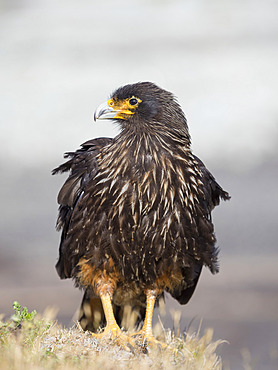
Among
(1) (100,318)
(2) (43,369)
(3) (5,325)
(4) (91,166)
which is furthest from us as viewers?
(1) (100,318)

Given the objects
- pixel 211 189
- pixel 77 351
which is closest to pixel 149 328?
pixel 77 351

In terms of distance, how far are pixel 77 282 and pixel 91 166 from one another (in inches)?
44.9

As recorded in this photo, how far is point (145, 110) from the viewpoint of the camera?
215 inches

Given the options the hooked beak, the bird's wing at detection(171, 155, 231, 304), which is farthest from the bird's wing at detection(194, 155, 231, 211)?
the hooked beak

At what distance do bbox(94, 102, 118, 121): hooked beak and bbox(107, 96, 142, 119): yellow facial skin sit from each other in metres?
0.03

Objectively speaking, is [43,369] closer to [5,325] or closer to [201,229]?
[5,325]

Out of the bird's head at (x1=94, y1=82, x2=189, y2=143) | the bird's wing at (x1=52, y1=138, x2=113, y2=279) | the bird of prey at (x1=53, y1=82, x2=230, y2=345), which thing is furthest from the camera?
the bird's wing at (x1=52, y1=138, x2=113, y2=279)

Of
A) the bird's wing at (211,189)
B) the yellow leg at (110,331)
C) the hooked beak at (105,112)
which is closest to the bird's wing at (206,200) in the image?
the bird's wing at (211,189)

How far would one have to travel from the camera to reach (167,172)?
17.5 ft

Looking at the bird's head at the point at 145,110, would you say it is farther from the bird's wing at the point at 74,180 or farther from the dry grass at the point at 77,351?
the dry grass at the point at 77,351

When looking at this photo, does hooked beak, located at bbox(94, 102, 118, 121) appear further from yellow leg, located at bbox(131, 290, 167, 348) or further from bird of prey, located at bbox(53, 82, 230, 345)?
yellow leg, located at bbox(131, 290, 167, 348)

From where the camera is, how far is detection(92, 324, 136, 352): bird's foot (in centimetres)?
535

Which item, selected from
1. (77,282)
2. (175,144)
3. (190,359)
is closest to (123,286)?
(77,282)

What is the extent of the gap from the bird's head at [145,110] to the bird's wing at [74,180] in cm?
41
